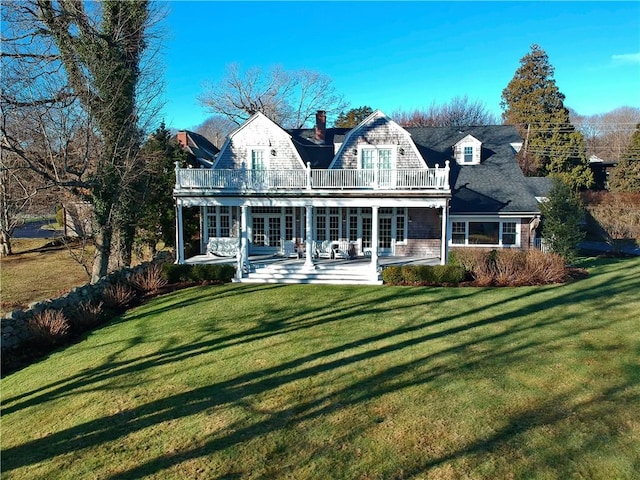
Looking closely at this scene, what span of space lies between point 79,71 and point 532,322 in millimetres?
19503

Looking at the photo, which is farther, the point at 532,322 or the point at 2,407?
the point at 532,322

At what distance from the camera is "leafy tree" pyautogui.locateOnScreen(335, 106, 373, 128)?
2048 inches

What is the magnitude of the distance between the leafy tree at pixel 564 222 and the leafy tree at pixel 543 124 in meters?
21.9

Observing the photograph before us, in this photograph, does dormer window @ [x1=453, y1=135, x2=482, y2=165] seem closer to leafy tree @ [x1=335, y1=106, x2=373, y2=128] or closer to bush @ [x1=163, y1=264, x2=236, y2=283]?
bush @ [x1=163, y1=264, x2=236, y2=283]

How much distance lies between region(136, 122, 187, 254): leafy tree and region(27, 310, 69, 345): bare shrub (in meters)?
10.1

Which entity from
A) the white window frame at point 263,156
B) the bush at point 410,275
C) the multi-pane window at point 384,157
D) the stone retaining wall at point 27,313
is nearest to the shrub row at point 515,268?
the bush at point 410,275

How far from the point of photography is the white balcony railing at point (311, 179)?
17891 mm

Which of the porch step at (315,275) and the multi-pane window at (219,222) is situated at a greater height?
the multi-pane window at (219,222)

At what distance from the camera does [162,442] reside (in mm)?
6012

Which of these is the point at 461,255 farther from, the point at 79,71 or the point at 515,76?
the point at 515,76

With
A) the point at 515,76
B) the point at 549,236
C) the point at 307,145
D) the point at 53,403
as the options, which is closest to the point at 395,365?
the point at 53,403

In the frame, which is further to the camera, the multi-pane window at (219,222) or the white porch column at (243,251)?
the multi-pane window at (219,222)

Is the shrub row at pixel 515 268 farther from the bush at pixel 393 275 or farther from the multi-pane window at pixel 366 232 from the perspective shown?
the multi-pane window at pixel 366 232

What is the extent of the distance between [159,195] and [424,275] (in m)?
14.6
